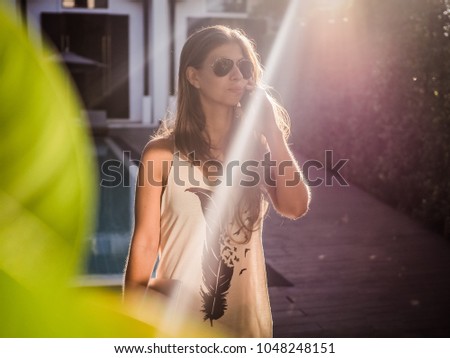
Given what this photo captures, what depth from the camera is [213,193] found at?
1888mm

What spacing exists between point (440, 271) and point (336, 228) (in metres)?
1.80

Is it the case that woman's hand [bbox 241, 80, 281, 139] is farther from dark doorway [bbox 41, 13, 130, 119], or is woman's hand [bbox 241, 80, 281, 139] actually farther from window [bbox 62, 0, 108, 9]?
window [bbox 62, 0, 108, 9]

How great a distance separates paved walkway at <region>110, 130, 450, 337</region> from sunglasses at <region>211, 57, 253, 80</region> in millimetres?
2691

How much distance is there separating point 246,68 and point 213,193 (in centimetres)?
43

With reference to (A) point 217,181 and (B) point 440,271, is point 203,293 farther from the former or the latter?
(B) point 440,271

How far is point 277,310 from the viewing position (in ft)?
15.5

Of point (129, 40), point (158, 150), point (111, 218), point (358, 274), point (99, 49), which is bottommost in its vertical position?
point (111, 218)

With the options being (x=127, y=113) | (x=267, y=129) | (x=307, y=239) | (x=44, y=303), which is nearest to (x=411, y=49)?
(x=307, y=239)

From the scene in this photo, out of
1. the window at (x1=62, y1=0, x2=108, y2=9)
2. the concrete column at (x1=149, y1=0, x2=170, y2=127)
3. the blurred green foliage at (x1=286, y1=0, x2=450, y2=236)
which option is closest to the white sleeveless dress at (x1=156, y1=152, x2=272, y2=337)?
the blurred green foliage at (x1=286, y1=0, x2=450, y2=236)

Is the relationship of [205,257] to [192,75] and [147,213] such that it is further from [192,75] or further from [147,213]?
[192,75]

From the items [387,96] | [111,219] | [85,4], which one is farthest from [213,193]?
[85,4]

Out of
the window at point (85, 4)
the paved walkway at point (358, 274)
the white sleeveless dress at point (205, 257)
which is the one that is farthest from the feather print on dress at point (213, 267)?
the window at point (85, 4)

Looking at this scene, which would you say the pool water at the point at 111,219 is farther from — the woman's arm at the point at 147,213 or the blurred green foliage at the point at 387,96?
the blurred green foliage at the point at 387,96

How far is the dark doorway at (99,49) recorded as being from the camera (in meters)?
19.2
